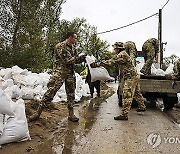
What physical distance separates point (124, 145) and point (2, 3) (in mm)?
13349

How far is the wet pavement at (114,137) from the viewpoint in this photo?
4797 mm

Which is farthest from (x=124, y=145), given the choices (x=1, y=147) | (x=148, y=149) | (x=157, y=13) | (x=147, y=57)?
(x=157, y=13)

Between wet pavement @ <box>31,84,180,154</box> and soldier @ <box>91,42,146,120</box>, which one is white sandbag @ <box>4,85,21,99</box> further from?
soldier @ <box>91,42,146,120</box>

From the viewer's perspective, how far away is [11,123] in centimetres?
492

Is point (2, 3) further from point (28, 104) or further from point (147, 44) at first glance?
point (28, 104)

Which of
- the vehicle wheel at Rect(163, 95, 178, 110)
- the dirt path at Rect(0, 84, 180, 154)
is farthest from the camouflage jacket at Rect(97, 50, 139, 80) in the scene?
the vehicle wheel at Rect(163, 95, 178, 110)

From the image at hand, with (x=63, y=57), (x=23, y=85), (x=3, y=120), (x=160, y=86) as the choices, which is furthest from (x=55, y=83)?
(x=160, y=86)

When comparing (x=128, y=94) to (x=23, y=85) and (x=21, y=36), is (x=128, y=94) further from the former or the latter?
(x=21, y=36)

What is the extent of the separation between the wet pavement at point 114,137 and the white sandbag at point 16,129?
0.34 m

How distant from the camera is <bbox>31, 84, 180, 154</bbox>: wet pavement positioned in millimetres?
4797

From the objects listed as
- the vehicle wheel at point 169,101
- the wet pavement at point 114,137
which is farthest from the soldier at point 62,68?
the vehicle wheel at point 169,101

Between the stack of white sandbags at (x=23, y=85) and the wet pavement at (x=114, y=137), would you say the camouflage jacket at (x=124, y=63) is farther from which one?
the stack of white sandbags at (x=23, y=85)

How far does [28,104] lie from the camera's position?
26.0ft

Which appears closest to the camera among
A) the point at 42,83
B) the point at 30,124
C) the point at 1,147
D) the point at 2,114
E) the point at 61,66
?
the point at 1,147
